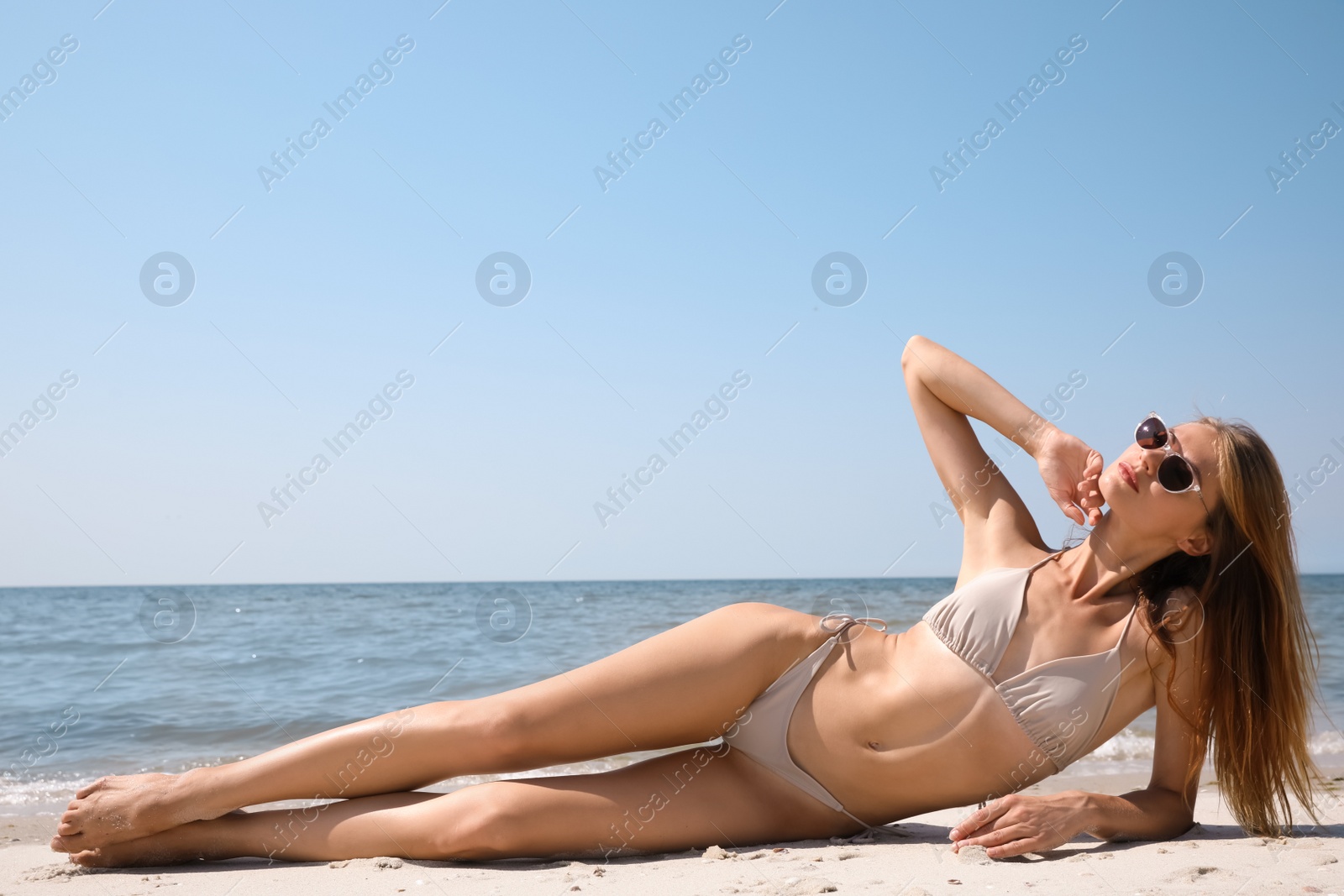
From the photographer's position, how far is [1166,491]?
290 centimetres

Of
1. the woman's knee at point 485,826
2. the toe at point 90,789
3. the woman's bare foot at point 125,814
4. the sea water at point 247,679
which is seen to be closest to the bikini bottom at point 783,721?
the woman's knee at point 485,826

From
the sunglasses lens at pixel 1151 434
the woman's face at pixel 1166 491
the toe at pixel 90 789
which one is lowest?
the toe at pixel 90 789

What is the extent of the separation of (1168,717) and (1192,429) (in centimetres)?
94

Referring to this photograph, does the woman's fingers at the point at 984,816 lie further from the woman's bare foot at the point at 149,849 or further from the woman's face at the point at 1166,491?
the woman's bare foot at the point at 149,849

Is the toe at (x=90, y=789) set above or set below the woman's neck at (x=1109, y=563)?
below

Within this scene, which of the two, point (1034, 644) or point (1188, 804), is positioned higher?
point (1034, 644)

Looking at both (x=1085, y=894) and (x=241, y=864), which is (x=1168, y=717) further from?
(x=241, y=864)

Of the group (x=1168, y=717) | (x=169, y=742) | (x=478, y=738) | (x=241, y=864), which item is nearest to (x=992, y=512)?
(x=1168, y=717)

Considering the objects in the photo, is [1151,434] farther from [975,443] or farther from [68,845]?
[68,845]

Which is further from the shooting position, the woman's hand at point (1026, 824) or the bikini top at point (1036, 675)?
the bikini top at point (1036, 675)

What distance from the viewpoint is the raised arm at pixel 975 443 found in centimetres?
314

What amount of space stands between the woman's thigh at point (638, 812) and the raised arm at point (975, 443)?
0.99 meters

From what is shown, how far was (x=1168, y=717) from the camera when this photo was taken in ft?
9.72

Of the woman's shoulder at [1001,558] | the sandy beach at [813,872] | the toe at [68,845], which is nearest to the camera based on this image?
the sandy beach at [813,872]
